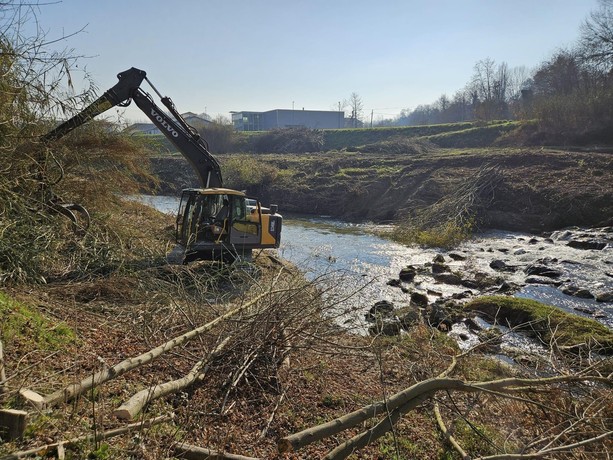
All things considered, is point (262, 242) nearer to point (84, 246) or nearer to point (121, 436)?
point (84, 246)

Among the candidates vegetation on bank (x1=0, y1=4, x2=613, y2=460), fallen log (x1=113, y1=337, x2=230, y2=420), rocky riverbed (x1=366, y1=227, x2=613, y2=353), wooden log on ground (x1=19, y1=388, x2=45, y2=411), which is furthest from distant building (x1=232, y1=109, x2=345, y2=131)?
wooden log on ground (x1=19, y1=388, x2=45, y2=411)

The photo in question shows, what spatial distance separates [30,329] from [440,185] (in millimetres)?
23608

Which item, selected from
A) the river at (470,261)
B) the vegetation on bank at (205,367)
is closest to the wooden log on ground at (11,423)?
the vegetation on bank at (205,367)

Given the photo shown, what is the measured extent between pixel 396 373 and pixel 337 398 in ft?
4.28

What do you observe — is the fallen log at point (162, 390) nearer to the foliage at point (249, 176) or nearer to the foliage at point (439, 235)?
the foliage at point (439, 235)

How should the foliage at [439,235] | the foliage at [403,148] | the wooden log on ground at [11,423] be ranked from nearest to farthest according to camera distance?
the wooden log on ground at [11,423] → the foliage at [439,235] → the foliage at [403,148]

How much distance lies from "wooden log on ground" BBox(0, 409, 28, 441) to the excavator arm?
28.8ft

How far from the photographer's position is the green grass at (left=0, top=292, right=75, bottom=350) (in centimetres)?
492

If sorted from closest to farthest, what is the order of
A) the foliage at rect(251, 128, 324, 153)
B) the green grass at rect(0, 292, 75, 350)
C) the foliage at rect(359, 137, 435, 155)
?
the green grass at rect(0, 292, 75, 350) < the foliage at rect(359, 137, 435, 155) < the foliage at rect(251, 128, 324, 153)

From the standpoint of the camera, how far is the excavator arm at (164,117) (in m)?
12.0

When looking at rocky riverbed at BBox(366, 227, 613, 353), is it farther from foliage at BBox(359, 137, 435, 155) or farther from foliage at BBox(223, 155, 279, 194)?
foliage at BBox(359, 137, 435, 155)

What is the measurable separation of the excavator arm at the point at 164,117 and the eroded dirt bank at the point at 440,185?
707 cm

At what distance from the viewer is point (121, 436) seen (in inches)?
143

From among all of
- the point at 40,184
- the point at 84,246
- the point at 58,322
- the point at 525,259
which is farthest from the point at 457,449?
the point at 525,259
